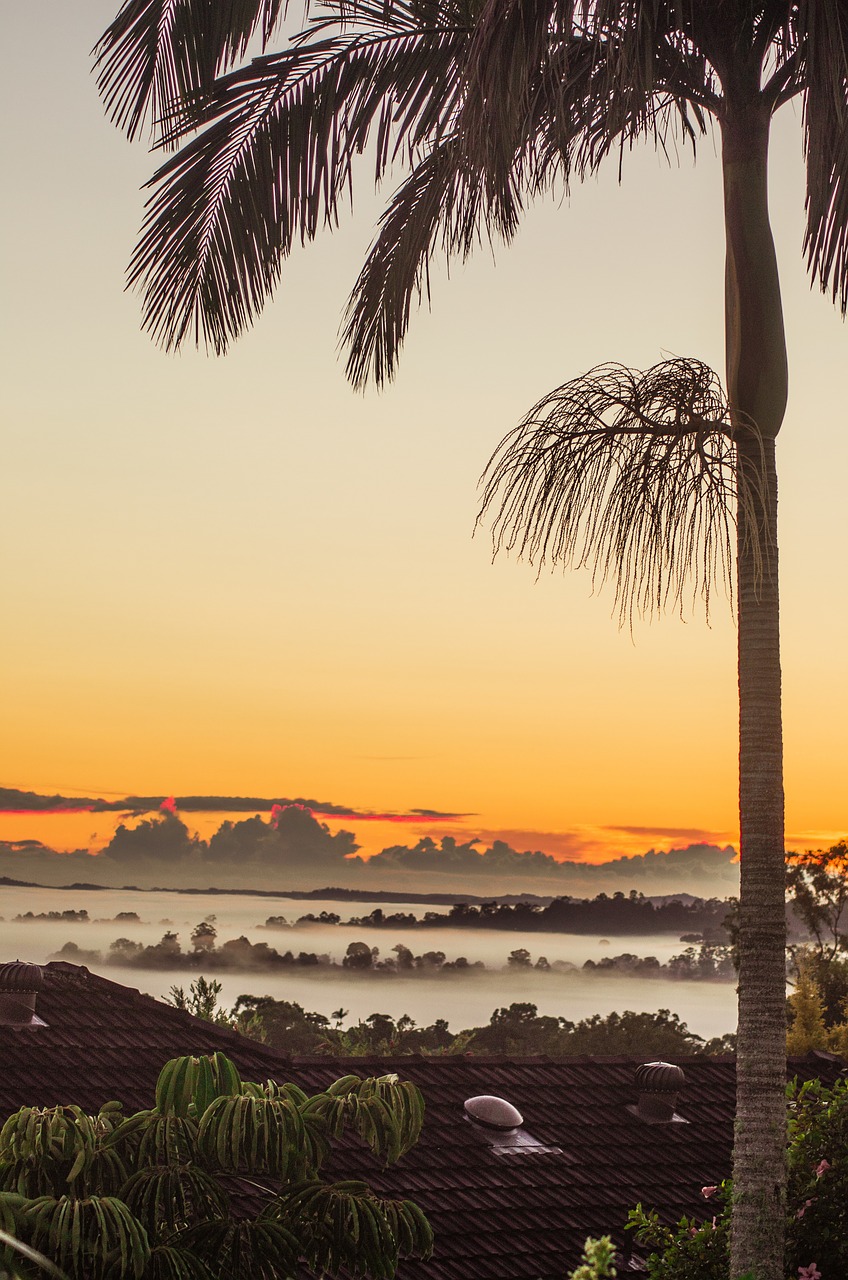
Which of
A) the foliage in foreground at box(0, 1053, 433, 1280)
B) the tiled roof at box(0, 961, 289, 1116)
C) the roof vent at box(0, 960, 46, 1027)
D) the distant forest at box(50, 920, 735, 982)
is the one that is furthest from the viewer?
the distant forest at box(50, 920, 735, 982)

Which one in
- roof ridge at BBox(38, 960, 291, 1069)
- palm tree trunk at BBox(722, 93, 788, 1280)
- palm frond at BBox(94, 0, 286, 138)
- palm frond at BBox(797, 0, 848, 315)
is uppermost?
palm frond at BBox(94, 0, 286, 138)

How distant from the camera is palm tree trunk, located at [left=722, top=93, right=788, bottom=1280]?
7113mm

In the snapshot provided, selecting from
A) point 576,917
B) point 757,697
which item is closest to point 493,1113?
point 757,697

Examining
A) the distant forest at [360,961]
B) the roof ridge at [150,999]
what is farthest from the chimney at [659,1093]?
the distant forest at [360,961]

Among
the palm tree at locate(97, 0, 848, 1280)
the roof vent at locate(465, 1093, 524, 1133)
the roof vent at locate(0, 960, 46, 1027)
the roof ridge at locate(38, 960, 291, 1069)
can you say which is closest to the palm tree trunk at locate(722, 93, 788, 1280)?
the palm tree at locate(97, 0, 848, 1280)

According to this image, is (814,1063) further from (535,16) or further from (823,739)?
(535,16)

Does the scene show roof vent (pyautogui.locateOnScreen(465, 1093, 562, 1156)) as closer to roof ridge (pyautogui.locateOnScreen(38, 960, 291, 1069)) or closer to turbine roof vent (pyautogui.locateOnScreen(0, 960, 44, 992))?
roof ridge (pyautogui.locateOnScreen(38, 960, 291, 1069))

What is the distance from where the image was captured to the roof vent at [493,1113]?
1259 centimetres

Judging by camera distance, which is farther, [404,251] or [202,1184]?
[404,251]

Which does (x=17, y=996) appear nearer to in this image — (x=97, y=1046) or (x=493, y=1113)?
(x=97, y=1046)

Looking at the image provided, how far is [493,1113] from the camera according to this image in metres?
12.7

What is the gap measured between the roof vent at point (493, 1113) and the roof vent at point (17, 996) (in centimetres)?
411

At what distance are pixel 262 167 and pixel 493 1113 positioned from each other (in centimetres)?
840

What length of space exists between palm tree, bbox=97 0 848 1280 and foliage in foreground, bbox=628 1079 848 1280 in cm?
107
